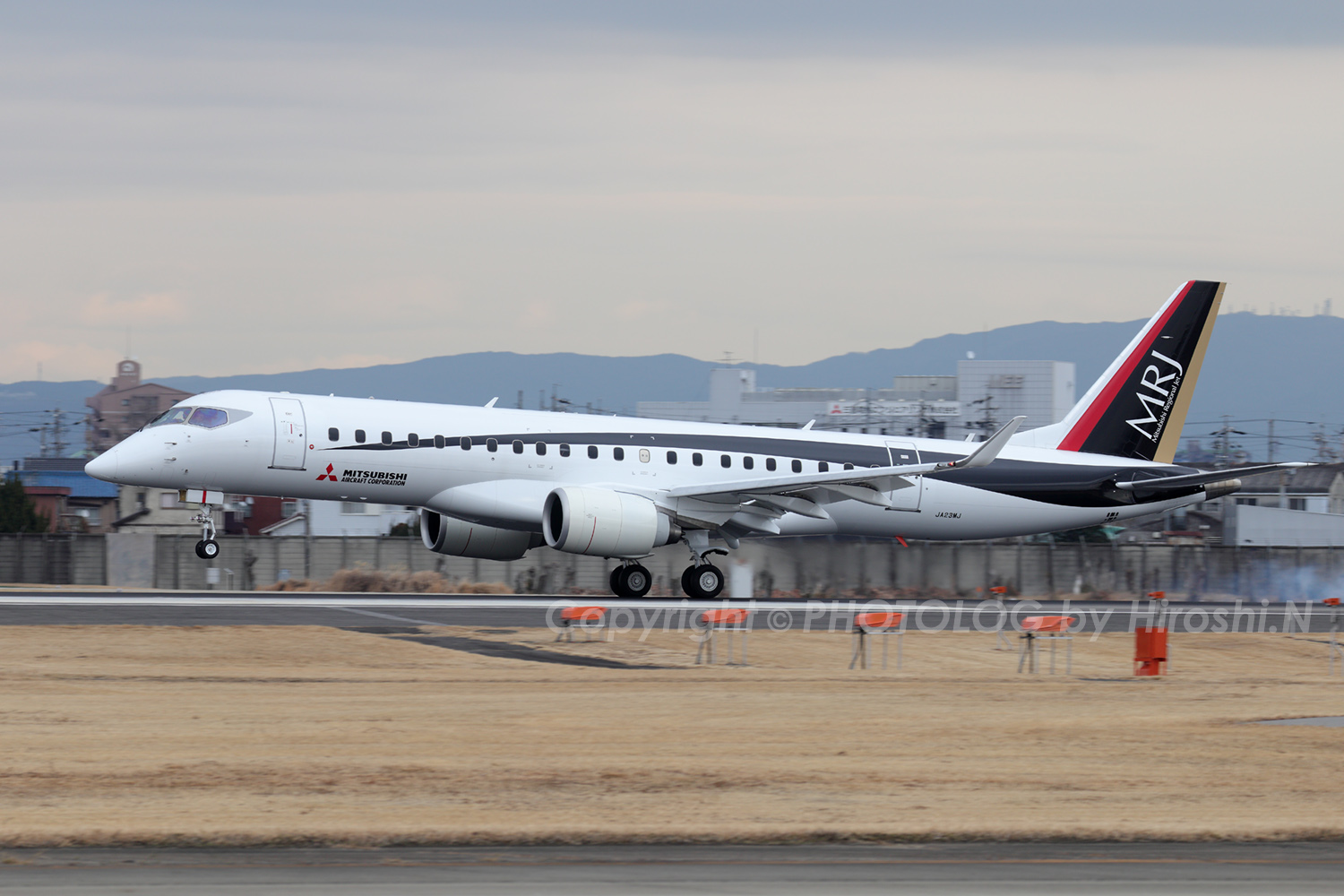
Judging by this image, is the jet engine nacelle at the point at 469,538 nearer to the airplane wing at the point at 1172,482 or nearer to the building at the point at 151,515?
the airplane wing at the point at 1172,482

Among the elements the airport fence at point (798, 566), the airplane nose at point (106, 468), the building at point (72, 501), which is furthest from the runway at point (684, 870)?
the building at point (72, 501)

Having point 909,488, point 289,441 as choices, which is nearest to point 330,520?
point 909,488

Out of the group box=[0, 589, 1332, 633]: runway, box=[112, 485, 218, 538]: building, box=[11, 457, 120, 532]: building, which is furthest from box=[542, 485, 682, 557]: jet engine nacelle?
box=[11, 457, 120, 532]: building

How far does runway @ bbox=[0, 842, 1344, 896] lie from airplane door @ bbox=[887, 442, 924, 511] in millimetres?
28126

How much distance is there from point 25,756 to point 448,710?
5.63 metres

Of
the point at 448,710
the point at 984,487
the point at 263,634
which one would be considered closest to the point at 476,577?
the point at 984,487

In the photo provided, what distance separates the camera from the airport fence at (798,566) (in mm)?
44781

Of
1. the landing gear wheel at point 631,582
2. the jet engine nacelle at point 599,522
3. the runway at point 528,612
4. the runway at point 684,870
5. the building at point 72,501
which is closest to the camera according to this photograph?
the runway at point 684,870

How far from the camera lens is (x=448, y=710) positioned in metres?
20.5

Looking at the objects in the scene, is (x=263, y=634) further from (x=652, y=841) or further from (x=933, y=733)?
(x=652, y=841)

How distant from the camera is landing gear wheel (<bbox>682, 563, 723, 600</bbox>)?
130 ft

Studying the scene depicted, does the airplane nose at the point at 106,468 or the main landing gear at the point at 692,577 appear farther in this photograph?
the main landing gear at the point at 692,577

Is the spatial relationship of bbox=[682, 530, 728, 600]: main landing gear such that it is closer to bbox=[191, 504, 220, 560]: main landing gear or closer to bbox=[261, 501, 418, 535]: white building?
bbox=[191, 504, 220, 560]: main landing gear

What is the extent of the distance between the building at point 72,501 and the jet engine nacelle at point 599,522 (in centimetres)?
7279
